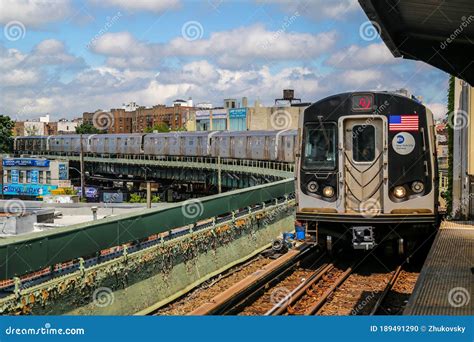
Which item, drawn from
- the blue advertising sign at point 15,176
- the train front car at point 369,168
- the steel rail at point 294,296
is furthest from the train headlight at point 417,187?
the blue advertising sign at point 15,176

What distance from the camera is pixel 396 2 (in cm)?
639

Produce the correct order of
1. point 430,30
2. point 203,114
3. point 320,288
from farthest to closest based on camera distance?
point 203,114
point 320,288
point 430,30

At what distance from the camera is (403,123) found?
32.9 ft

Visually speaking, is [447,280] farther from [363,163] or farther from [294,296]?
[363,163]

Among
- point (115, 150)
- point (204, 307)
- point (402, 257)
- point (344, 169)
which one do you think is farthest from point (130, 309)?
point (115, 150)

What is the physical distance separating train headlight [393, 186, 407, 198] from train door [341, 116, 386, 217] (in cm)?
24

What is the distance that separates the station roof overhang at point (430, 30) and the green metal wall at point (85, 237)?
15.2ft

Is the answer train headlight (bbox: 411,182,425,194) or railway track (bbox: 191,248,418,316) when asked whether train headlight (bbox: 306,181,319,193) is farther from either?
train headlight (bbox: 411,182,425,194)

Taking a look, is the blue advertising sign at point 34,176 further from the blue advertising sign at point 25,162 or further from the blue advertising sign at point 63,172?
the blue advertising sign at point 63,172

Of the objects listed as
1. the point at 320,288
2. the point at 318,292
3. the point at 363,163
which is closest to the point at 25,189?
the point at 320,288

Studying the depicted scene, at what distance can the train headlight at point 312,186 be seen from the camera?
1037cm

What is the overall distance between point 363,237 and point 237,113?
232 feet

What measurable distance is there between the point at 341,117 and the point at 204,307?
173 inches

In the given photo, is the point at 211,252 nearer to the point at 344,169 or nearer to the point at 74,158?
the point at 344,169
